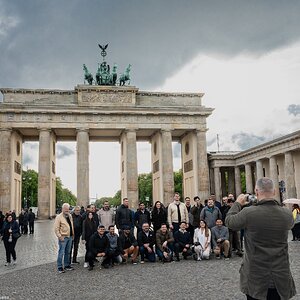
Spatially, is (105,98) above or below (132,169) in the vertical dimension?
above

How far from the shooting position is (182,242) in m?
13.7

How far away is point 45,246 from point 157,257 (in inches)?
274

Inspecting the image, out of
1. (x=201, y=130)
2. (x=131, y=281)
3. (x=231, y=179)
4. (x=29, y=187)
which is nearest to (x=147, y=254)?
(x=131, y=281)

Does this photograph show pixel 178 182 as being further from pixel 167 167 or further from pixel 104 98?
pixel 104 98

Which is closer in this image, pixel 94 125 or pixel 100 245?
pixel 100 245

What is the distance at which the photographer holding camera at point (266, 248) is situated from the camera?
3.81 m

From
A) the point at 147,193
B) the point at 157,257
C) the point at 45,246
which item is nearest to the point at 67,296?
the point at 157,257

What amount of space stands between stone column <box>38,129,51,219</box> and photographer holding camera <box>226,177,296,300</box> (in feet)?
140

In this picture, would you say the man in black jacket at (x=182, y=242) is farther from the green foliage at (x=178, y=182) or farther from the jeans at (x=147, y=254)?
the green foliage at (x=178, y=182)

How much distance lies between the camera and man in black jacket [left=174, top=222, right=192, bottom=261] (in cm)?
1343

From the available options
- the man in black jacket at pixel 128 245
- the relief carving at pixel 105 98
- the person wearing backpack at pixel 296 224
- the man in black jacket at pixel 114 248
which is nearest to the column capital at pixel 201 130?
the relief carving at pixel 105 98

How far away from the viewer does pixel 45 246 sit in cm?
1853

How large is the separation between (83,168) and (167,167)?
33.3 feet

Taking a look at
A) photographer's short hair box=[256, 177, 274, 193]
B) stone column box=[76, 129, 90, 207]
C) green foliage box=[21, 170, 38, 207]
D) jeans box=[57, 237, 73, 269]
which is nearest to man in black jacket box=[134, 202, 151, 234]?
jeans box=[57, 237, 73, 269]
